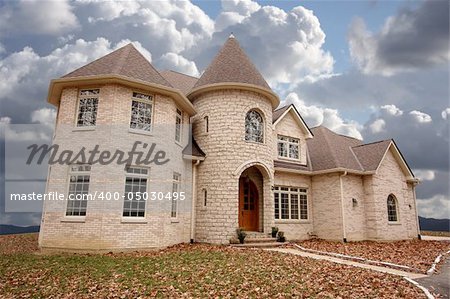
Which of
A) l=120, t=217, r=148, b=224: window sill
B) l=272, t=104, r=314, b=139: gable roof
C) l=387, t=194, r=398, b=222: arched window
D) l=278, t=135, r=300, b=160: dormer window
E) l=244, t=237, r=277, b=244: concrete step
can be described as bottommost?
l=244, t=237, r=277, b=244: concrete step

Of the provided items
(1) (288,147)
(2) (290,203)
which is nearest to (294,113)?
(1) (288,147)

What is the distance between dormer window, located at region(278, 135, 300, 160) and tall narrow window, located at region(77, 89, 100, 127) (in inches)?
433

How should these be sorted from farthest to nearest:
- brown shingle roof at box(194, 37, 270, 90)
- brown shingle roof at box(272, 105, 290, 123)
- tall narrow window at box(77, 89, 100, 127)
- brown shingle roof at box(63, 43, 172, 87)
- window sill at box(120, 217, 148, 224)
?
brown shingle roof at box(272, 105, 290, 123) → brown shingle roof at box(194, 37, 270, 90) → brown shingle roof at box(63, 43, 172, 87) → tall narrow window at box(77, 89, 100, 127) → window sill at box(120, 217, 148, 224)

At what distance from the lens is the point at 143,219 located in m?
12.3

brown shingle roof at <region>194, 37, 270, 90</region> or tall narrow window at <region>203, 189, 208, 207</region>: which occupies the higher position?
brown shingle roof at <region>194, 37, 270, 90</region>

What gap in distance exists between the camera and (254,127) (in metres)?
16.5

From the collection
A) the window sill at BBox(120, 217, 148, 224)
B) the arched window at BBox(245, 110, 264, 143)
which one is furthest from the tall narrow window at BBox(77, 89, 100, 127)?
the arched window at BBox(245, 110, 264, 143)

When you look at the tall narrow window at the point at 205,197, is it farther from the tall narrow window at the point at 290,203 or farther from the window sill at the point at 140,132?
the tall narrow window at the point at 290,203

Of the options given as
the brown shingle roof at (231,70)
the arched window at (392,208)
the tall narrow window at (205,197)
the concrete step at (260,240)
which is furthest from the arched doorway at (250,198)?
the arched window at (392,208)

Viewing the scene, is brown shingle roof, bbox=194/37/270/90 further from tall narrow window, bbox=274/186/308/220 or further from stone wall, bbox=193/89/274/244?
tall narrow window, bbox=274/186/308/220

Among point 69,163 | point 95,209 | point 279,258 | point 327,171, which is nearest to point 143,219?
point 95,209

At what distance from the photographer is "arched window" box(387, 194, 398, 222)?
65.7ft

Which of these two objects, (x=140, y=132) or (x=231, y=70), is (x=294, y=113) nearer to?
(x=231, y=70)

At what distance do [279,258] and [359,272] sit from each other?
2.75m
